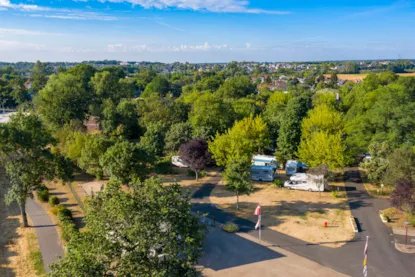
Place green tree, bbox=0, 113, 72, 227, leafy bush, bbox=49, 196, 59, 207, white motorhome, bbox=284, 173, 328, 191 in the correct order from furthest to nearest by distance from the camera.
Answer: white motorhome, bbox=284, 173, 328, 191
leafy bush, bbox=49, 196, 59, 207
green tree, bbox=0, 113, 72, 227

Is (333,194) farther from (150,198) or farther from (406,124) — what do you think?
(150,198)

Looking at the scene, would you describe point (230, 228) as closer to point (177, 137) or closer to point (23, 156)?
point (23, 156)

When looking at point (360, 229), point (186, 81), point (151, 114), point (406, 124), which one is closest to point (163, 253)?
point (360, 229)

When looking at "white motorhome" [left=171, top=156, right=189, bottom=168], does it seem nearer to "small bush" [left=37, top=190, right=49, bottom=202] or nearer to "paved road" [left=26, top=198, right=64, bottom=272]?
"small bush" [left=37, top=190, right=49, bottom=202]

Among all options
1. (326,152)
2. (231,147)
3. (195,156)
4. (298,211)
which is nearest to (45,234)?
(195,156)

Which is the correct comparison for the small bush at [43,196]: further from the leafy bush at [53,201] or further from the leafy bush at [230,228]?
the leafy bush at [230,228]

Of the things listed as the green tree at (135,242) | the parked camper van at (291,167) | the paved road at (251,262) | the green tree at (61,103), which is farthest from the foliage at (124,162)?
the green tree at (61,103)

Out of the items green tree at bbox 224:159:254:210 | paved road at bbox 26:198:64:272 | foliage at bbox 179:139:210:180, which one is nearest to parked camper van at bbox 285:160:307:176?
foliage at bbox 179:139:210:180

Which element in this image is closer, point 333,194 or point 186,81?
point 333,194
